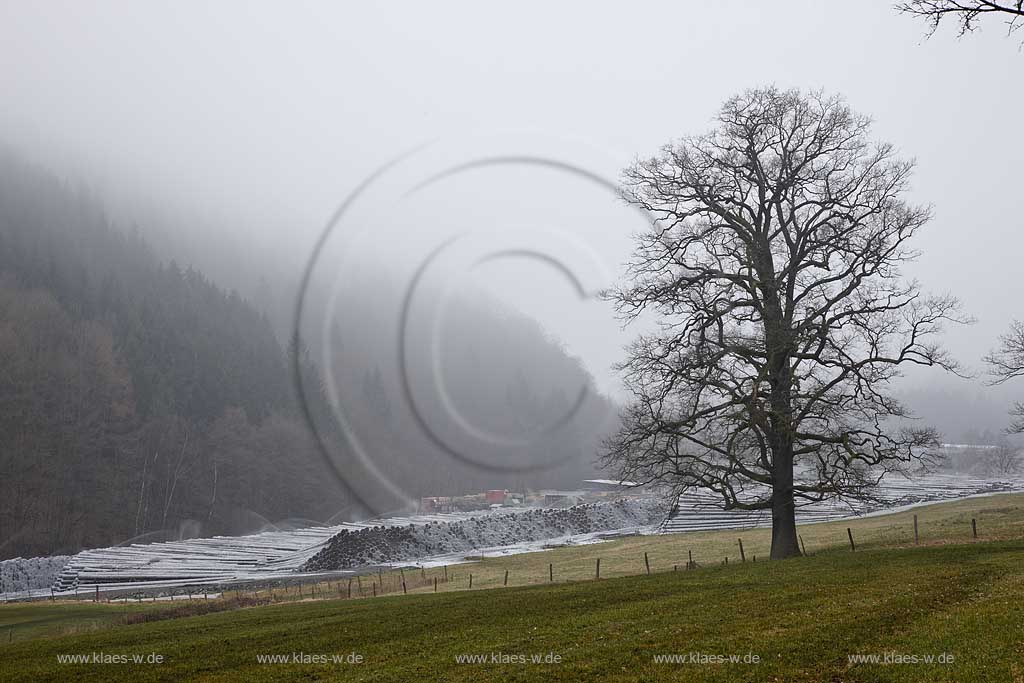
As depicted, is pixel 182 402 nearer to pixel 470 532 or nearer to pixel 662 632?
pixel 470 532

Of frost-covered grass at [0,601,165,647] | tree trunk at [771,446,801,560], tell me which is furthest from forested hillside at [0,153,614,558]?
tree trunk at [771,446,801,560]

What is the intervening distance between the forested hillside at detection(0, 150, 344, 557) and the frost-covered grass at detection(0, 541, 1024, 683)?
226ft

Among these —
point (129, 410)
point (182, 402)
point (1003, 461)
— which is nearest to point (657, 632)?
point (129, 410)

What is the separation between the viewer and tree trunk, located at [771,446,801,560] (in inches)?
1000

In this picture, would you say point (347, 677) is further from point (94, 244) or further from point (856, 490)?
point (94, 244)

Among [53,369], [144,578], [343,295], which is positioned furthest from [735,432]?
[343,295]

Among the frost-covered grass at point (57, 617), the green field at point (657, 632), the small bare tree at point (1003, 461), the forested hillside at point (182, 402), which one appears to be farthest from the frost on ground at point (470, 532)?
the small bare tree at point (1003, 461)

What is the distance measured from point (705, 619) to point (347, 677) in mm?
7808

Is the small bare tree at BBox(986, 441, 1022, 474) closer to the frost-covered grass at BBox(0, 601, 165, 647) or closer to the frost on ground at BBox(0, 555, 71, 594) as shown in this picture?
the frost-covered grass at BBox(0, 601, 165, 647)

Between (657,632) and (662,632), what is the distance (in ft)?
0.40

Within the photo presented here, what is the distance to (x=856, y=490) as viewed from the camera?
24.4 m

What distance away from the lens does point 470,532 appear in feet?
246

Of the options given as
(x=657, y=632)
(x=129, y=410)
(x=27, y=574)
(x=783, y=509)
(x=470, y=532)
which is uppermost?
(x=129, y=410)

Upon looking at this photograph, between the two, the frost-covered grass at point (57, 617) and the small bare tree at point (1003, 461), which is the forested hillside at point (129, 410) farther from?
the small bare tree at point (1003, 461)
